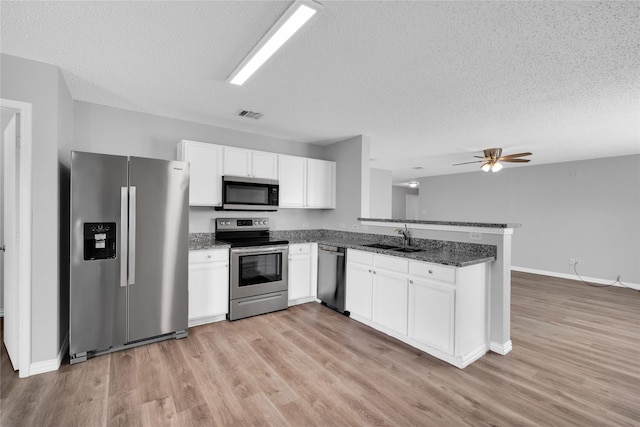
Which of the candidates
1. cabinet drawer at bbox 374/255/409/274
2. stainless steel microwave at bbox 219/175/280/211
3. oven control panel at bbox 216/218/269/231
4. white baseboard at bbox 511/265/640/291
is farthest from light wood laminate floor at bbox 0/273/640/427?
white baseboard at bbox 511/265/640/291

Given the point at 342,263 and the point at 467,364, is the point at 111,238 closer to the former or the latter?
the point at 342,263

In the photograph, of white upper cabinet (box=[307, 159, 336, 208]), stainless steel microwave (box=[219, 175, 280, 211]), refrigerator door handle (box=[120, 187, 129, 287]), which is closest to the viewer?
refrigerator door handle (box=[120, 187, 129, 287])

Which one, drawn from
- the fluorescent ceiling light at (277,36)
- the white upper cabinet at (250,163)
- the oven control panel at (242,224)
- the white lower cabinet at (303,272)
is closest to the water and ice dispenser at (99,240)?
the oven control panel at (242,224)

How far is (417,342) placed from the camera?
2865 millimetres

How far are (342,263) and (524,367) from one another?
2.08m

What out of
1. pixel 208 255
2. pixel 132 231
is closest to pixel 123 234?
pixel 132 231

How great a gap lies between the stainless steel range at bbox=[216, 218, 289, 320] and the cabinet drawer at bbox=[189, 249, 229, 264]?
0.30 feet

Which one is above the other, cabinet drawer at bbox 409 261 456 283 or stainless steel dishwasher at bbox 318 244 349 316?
cabinet drawer at bbox 409 261 456 283

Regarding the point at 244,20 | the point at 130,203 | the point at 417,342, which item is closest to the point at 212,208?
the point at 130,203

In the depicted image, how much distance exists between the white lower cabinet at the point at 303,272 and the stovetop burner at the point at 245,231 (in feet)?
0.98

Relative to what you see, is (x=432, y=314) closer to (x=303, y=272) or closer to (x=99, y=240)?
→ (x=303, y=272)

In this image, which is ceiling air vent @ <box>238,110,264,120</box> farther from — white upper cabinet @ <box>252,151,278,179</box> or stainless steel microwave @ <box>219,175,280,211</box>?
stainless steel microwave @ <box>219,175,280,211</box>

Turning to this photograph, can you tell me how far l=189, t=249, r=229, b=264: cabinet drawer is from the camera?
327 cm

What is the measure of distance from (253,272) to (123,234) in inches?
59.3
